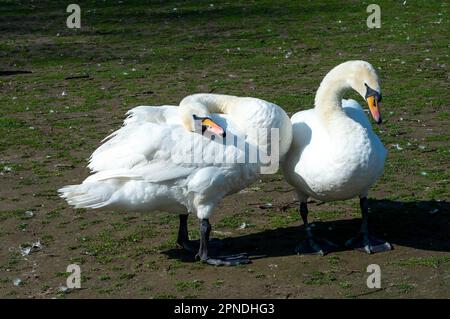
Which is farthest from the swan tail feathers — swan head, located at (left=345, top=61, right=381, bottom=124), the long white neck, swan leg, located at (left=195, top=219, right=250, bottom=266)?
swan head, located at (left=345, top=61, right=381, bottom=124)

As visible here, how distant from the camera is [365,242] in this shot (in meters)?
6.84

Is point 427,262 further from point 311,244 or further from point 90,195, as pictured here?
point 90,195

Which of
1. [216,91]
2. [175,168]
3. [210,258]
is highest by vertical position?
[175,168]

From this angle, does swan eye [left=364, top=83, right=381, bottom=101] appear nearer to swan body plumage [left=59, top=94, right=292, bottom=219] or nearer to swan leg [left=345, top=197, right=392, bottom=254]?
swan body plumage [left=59, top=94, right=292, bottom=219]

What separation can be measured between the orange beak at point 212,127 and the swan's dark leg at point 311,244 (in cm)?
108

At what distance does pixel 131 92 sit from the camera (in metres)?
12.5

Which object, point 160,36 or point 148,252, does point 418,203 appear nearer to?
point 148,252

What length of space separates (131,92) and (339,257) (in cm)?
634

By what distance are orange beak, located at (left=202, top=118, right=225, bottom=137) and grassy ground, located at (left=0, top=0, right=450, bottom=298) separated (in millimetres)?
1077

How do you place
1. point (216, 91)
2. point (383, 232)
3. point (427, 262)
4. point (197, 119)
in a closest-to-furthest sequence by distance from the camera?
1. point (427, 262)
2. point (197, 119)
3. point (383, 232)
4. point (216, 91)

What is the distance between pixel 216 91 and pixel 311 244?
560cm

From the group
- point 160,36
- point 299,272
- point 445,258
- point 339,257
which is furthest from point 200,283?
point 160,36

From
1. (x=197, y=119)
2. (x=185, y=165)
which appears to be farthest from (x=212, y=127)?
(x=185, y=165)

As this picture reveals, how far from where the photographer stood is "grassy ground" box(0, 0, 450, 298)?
256 inches
